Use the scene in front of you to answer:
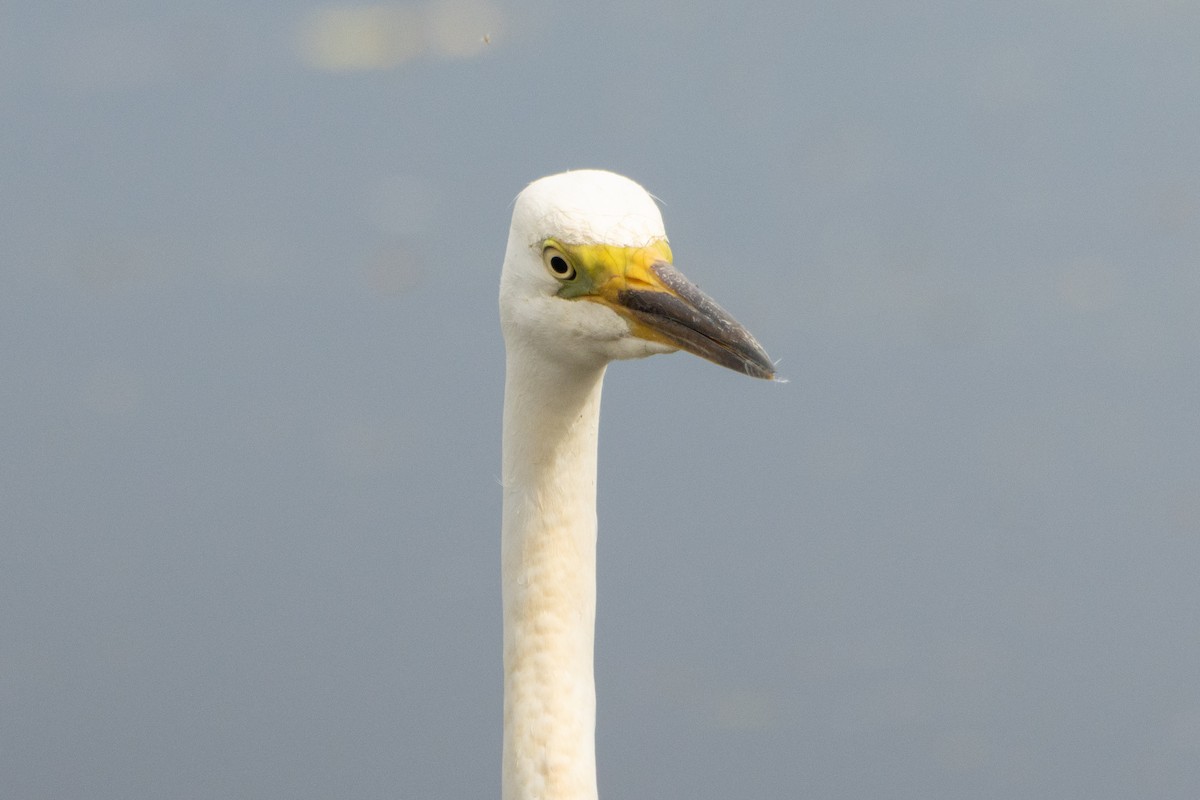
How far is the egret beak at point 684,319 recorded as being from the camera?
189cm

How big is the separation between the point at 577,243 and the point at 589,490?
1.04 ft

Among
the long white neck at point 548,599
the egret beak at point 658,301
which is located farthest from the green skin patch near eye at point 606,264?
the long white neck at point 548,599

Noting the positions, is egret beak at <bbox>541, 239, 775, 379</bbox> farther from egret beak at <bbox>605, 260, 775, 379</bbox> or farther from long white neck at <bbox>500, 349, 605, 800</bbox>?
long white neck at <bbox>500, 349, 605, 800</bbox>

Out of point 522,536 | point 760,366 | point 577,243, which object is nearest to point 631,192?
point 577,243

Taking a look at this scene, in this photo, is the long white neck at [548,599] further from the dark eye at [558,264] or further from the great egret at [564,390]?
the dark eye at [558,264]

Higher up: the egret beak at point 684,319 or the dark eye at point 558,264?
the dark eye at point 558,264

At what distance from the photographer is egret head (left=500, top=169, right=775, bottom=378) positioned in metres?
1.90

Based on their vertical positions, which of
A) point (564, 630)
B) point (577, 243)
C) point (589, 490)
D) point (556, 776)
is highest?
point (577, 243)

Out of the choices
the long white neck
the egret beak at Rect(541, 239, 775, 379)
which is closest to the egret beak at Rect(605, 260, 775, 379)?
the egret beak at Rect(541, 239, 775, 379)

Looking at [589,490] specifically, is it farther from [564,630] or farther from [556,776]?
[556,776]

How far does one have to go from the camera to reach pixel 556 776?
2104mm

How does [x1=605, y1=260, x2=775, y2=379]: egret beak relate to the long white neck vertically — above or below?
above

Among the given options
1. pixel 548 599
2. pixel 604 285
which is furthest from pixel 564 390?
pixel 548 599

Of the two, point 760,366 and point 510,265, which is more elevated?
point 510,265
